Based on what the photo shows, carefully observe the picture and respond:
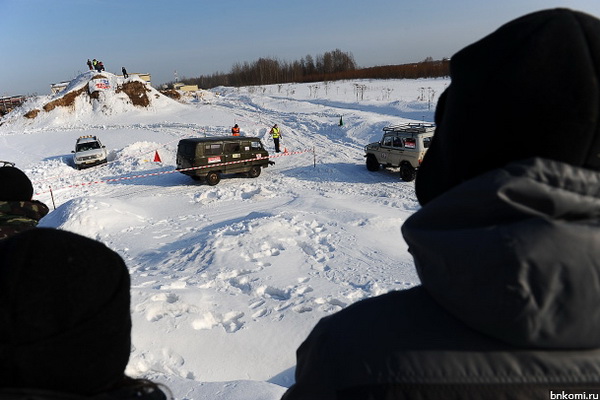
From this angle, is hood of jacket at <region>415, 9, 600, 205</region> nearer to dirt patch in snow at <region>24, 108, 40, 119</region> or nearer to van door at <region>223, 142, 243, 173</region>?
van door at <region>223, 142, 243, 173</region>

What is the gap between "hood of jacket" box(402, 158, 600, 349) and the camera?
90 cm

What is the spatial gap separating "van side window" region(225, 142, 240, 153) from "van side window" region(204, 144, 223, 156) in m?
0.32

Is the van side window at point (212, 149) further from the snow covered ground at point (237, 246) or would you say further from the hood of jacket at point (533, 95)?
the hood of jacket at point (533, 95)

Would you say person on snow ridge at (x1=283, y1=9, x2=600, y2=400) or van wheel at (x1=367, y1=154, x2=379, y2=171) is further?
van wheel at (x1=367, y1=154, x2=379, y2=171)

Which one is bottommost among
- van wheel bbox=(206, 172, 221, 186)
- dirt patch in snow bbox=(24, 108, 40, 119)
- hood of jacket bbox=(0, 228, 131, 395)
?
van wheel bbox=(206, 172, 221, 186)

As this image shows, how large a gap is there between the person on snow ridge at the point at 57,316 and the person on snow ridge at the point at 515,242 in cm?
65

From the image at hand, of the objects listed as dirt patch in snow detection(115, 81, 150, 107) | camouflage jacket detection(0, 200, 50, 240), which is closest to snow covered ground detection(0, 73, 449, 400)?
camouflage jacket detection(0, 200, 50, 240)

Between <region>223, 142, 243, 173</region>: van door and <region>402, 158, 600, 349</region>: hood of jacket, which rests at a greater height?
<region>402, 158, 600, 349</region>: hood of jacket

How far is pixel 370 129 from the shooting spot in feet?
79.0

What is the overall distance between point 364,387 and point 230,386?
280 centimetres

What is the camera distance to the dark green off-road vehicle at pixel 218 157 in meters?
14.9

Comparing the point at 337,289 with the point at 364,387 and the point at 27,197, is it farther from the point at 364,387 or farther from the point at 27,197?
the point at 364,387

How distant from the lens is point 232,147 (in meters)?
15.8

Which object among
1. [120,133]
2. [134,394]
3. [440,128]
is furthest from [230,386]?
[120,133]
